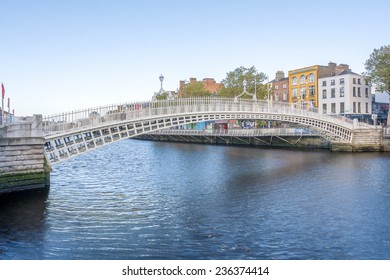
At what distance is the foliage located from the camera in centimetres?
3902

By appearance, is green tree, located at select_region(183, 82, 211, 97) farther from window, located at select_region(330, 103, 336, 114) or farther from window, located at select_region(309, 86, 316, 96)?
window, located at select_region(330, 103, 336, 114)

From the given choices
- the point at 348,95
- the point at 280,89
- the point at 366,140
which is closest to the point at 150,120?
the point at 366,140

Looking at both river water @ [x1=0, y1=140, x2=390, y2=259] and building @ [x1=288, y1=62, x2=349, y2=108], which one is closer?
river water @ [x1=0, y1=140, x2=390, y2=259]

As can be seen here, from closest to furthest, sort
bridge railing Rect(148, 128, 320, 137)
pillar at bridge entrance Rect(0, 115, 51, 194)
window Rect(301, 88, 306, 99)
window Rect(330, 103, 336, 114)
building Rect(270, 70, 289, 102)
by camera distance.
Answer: pillar at bridge entrance Rect(0, 115, 51, 194)
bridge railing Rect(148, 128, 320, 137)
window Rect(330, 103, 336, 114)
window Rect(301, 88, 306, 99)
building Rect(270, 70, 289, 102)

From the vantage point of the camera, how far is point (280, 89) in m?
62.2

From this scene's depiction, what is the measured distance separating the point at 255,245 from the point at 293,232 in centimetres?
166

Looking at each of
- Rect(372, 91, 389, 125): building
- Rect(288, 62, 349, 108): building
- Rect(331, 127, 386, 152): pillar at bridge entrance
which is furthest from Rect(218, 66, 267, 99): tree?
Rect(331, 127, 386, 152): pillar at bridge entrance

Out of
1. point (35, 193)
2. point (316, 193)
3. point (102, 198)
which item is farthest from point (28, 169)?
point (316, 193)

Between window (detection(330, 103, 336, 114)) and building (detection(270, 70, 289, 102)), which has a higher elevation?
building (detection(270, 70, 289, 102))

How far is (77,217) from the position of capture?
1312 cm

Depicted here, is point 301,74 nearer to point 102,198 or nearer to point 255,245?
point 102,198

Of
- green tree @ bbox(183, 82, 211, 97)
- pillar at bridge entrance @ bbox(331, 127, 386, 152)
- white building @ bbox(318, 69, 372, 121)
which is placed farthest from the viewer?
green tree @ bbox(183, 82, 211, 97)

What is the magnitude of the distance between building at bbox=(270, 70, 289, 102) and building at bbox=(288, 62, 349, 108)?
180 cm

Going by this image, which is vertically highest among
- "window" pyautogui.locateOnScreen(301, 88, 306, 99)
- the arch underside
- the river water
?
"window" pyautogui.locateOnScreen(301, 88, 306, 99)
